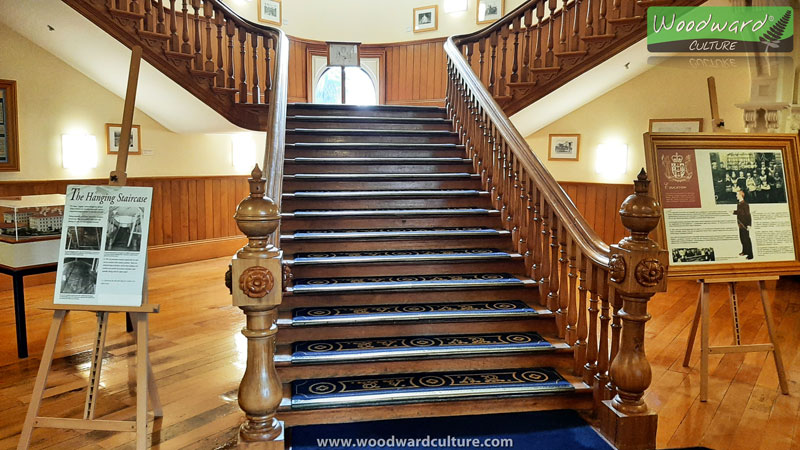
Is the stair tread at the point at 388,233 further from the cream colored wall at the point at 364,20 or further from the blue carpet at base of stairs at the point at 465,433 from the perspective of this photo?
the cream colored wall at the point at 364,20

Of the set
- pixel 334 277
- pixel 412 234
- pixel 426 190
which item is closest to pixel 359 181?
pixel 426 190

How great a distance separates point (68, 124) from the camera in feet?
19.7

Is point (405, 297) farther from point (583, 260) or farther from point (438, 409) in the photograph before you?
point (583, 260)

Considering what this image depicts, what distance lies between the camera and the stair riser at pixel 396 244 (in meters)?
3.98

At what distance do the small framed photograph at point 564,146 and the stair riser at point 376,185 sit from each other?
3302mm

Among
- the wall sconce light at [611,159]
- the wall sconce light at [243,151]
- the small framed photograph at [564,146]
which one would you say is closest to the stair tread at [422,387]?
the wall sconce light at [611,159]

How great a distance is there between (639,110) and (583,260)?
489 centimetres

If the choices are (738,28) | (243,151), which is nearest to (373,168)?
(243,151)

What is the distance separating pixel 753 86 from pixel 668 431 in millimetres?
4870

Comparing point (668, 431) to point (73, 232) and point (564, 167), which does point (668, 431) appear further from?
point (564, 167)

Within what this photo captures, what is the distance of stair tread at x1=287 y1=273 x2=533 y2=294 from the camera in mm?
3484

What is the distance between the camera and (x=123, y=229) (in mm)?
2475

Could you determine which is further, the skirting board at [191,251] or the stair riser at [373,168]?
the skirting board at [191,251]

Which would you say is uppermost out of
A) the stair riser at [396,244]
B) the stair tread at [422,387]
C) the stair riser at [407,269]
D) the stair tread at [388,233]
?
the stair tread at [388,233]
